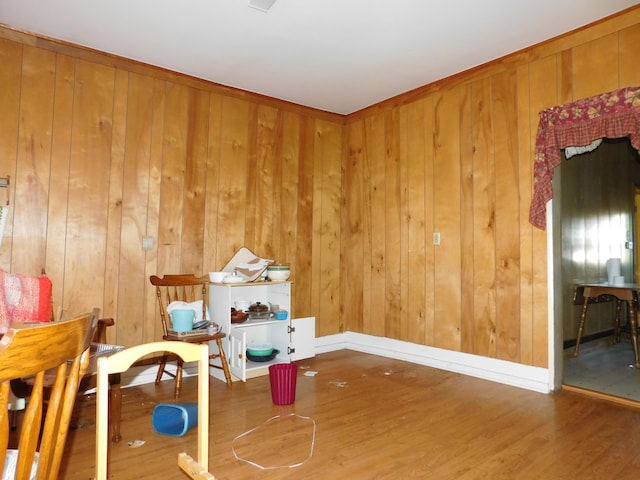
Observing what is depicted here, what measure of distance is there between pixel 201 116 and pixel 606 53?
3166mm

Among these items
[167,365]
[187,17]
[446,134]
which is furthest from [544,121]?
[167,365]

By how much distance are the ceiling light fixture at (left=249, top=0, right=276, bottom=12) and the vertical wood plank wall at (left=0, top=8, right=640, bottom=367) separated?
4.08 ft

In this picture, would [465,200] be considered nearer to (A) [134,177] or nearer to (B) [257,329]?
(B) [257,329]

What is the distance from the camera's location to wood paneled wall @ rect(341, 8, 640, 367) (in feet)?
10.1

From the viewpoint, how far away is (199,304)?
3547 millimetres

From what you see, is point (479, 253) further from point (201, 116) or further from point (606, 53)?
point (201, 116)

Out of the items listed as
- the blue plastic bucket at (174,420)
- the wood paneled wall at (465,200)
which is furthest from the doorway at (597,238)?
the blue plastic bucket at (174,420)

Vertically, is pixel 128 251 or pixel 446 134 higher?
pixel 446 134

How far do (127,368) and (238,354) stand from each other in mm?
2108

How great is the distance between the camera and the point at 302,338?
3.74 metres

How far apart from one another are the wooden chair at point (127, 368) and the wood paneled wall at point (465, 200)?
270cm

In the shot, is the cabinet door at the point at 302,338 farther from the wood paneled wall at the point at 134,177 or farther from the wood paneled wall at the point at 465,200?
the wood paneled wall at the point at 465,200

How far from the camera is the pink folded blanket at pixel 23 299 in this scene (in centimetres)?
186

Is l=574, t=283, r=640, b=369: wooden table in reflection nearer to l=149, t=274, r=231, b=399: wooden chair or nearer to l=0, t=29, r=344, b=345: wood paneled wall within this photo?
l=0, t=29, r=344, b=345: wood paneled wall
